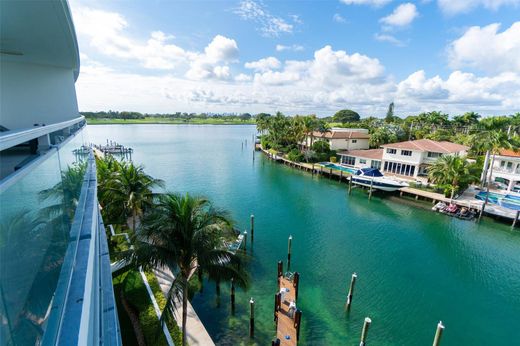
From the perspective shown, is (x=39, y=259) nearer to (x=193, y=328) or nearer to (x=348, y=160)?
(x=193, y=328)

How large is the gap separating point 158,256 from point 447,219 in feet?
97.6

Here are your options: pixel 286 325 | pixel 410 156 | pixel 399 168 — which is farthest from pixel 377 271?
pixel 399 168

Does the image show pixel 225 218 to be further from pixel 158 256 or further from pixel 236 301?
pixel 236 301

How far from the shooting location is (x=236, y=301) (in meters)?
15.3

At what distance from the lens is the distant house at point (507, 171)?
3343cm

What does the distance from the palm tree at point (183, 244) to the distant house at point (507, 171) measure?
40.1 m

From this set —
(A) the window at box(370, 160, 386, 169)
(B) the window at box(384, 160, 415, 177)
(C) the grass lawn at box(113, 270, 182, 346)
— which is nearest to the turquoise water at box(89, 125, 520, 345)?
(C) the grass lawn at box(113, 270, 182, 346)

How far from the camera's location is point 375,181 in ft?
114

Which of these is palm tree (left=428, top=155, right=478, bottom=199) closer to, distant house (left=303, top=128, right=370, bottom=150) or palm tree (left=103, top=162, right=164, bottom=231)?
distant house (left=303, top=128, right=370, bottom=150)

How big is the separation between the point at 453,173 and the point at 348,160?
65.3 feet

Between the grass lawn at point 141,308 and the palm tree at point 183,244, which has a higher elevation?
the palm tree at point 183,244

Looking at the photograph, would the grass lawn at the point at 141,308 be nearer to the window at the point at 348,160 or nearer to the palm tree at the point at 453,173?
the palm tree at the point at 453,173

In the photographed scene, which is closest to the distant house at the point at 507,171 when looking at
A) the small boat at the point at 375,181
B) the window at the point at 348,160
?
the small boat at the point at 375,181

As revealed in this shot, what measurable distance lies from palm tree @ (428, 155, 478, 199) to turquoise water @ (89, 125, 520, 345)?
4.41 metres
